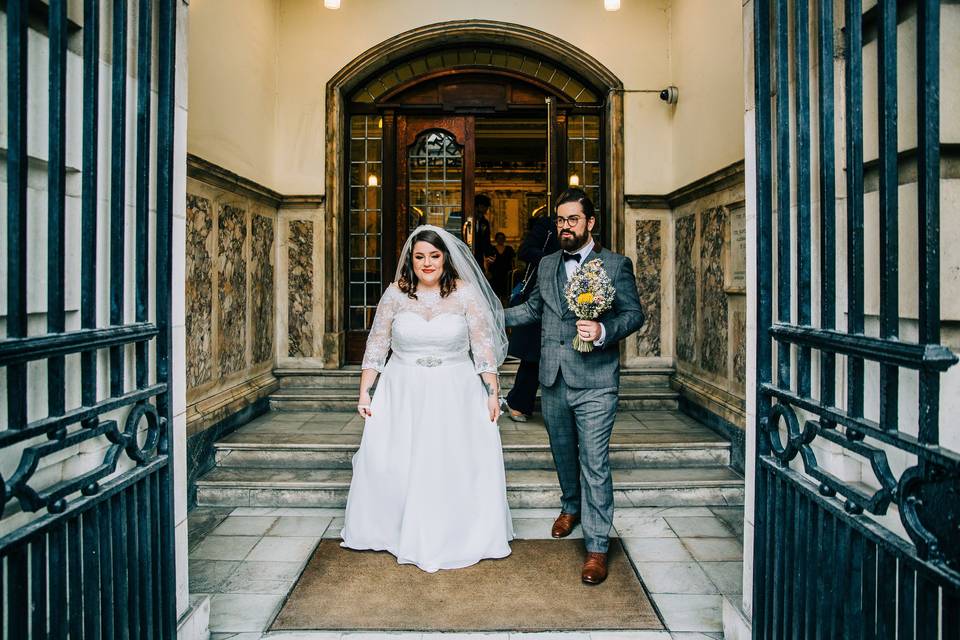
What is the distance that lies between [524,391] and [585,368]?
6.69ft

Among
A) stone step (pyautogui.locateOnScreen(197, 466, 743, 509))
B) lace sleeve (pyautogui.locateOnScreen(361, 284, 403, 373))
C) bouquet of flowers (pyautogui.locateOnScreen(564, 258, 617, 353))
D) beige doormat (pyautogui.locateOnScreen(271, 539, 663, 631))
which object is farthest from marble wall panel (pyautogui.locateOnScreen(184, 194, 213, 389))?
bouquet of flowers (pyautogui.locateOnScreen(564, 258, 617, 353))

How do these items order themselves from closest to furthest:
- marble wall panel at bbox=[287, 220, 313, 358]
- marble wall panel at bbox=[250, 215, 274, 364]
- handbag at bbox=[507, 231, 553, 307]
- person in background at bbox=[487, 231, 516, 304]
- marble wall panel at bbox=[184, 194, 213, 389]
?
marble wall panel at bbox=[184, 194, 213, 389] < handbag at bbox=[507, 231, 553, 307] < marble wall panel at bbox=[250, 215, 274, 364] < marble wall panel at bbox=[287, 220, 313, 358] < person in background at bbox=[487, 231, 516, 304]

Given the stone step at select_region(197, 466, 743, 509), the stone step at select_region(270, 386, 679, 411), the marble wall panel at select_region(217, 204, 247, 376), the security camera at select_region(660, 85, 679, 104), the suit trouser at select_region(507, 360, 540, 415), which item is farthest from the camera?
the security camera at select_region(660, 85, 679, 104)

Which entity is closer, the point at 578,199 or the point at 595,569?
the point at 595,569

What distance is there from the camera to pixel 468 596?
319 cm

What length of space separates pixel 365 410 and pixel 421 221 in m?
3.74

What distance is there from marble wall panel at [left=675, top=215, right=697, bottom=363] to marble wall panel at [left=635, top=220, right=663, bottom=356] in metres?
0.20

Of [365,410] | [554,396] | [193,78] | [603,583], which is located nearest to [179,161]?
[365,410]

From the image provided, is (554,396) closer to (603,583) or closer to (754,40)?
(603,583)

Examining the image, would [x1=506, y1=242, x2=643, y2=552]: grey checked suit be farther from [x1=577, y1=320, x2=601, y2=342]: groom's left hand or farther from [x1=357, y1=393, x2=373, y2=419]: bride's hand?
[x1=357, y1=393, x2=373, y2=419]: bride's hand

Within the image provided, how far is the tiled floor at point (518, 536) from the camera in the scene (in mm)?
2924

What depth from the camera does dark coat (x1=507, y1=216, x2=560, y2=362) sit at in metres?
4.90

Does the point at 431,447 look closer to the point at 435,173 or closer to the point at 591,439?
the point at 591,439

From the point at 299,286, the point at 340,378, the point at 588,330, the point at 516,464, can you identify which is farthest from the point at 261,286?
the point at 588,330
